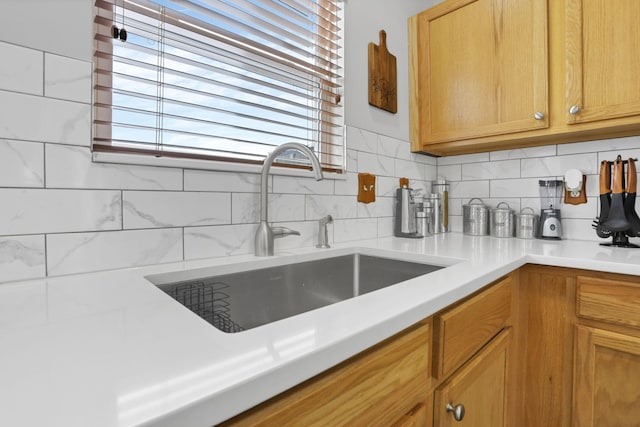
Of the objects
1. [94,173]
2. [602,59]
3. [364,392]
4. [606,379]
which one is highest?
[602,59]

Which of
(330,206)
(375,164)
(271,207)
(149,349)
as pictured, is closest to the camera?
(149,349)

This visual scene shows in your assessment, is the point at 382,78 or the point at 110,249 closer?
the point at 110,249

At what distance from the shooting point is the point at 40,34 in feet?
2.45

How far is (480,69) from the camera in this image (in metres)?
1.59

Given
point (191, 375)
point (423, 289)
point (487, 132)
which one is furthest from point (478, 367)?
point (487, 132)

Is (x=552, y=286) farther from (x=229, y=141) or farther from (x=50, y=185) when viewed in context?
(x=50, y=185)

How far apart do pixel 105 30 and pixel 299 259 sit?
2.71ft

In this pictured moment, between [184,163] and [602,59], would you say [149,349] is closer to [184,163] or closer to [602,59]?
[184,163]

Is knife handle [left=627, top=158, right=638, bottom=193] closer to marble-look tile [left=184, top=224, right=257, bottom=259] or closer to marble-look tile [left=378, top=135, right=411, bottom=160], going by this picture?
marble-look tile [left=378, top=135, right=411, bottom=160]

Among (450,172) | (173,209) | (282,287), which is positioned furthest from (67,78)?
(450,172)

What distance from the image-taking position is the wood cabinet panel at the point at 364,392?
Result: 0.41 meters

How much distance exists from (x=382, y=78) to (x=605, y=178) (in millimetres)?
1055

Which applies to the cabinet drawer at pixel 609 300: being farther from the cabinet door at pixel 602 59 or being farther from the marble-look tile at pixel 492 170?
the marble-look tile at pixel 492 170

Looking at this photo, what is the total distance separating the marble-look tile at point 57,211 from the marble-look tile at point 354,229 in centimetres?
82
